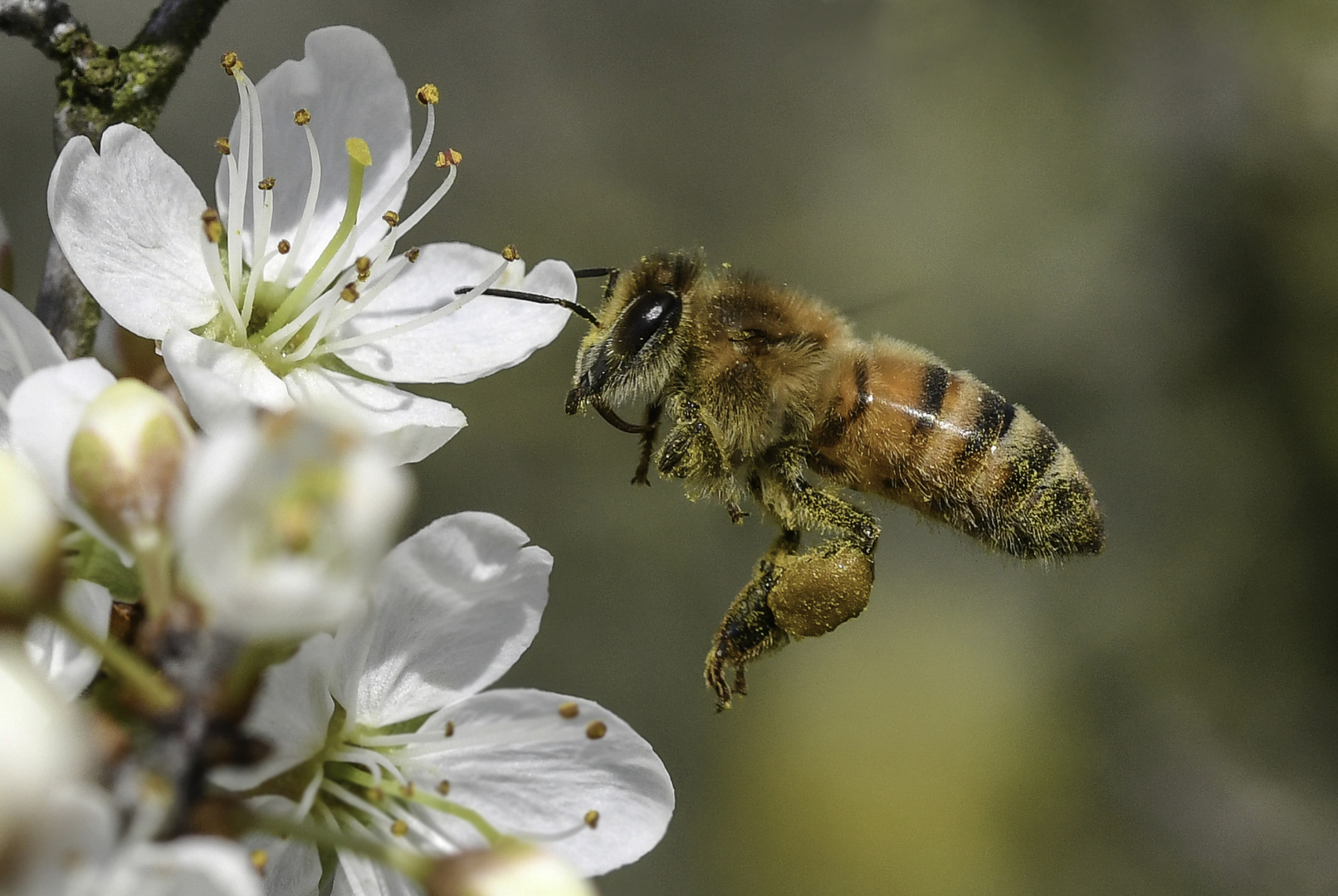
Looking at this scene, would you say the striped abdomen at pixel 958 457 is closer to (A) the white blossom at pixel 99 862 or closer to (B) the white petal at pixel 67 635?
(B) the white petal at pixel 67 635

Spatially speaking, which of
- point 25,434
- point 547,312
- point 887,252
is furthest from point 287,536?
point 887,252

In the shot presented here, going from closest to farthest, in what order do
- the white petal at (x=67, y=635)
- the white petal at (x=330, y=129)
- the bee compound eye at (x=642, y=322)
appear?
the white petal at (x=67, y=635), the white petal at (x=330, y=129), the bee compound eye at (x=642, y=322)

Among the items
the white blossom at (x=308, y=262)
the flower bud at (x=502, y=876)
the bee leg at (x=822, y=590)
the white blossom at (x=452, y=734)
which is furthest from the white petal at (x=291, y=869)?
the bee leg at (x=822, y=590)

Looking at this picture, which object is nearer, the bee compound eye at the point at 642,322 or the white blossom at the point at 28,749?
the white blossom at the point at 28,749

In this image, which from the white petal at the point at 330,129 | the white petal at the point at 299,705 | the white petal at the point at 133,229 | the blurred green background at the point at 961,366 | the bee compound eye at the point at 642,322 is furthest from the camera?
the blurred green background at the point at 961,366

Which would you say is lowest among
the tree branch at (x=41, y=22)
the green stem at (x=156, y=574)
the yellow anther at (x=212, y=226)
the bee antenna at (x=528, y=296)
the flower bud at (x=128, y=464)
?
the bee antenna at (x=528, y=296)

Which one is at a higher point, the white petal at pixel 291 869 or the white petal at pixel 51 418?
the white petal at pixel 51 418

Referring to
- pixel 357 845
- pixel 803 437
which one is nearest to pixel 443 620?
pixel 357 845
